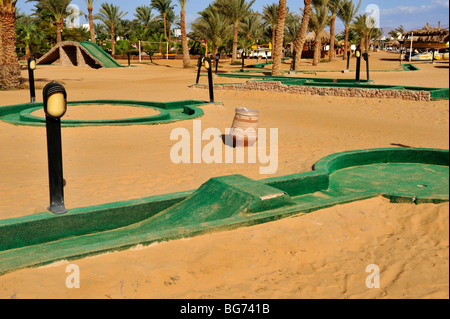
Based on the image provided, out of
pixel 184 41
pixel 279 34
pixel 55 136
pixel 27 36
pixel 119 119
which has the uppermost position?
pixel 27 36

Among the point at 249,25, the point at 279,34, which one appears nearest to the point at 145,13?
the point at 249,25

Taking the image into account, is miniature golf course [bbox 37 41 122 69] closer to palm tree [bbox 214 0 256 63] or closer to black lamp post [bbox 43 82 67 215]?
palm tree [bbox 214 0 256 63]

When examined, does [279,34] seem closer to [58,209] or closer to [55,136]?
[55,136]

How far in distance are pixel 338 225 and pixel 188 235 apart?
1.26 metres

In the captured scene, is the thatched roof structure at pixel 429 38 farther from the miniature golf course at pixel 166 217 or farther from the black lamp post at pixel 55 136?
the black lamp post at pixel 55 136

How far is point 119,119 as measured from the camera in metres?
10.5

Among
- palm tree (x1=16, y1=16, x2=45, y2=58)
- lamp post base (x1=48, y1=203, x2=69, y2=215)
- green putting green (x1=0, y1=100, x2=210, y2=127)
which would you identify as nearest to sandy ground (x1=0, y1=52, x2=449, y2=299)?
lamp post base (x1=48, y1=203, x2=69, y2=215)

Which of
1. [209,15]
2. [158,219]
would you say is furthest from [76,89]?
[209,15]

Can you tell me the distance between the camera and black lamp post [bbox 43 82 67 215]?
4.10 m

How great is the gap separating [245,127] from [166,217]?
424cm

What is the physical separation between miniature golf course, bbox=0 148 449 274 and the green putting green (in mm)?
6245

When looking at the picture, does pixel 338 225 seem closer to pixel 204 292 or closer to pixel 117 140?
pixel 204 292

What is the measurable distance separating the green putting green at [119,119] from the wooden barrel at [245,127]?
302cm

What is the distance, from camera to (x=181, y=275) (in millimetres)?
A: 2998
